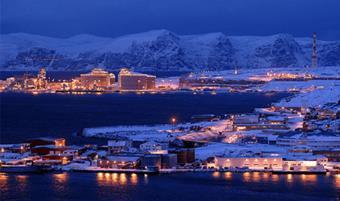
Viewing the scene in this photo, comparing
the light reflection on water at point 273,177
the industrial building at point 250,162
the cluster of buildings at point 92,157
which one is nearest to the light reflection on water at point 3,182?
the cluster of buildings at point 92,157

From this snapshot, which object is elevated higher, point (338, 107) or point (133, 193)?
point (338, 107)

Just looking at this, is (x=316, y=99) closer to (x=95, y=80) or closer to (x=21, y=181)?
(x=21, y=181)

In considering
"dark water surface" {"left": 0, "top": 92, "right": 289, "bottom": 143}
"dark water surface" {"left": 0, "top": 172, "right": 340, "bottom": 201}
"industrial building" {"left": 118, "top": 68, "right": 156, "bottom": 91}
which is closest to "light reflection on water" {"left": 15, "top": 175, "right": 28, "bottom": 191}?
"dark water surface" {"left": 0, "top": 172, "right": 340, "bottom": 201}

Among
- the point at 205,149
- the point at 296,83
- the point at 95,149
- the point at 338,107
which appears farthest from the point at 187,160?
the point at 296,83

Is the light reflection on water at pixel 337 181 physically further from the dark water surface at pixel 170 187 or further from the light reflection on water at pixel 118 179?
the light reflection on water at pixel 118 179

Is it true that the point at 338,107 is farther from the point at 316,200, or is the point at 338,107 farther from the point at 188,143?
the point at 316,200

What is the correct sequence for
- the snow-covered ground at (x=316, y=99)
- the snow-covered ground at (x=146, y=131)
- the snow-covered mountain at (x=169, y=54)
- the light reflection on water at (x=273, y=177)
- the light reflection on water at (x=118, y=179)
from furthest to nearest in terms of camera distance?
1. the snow-covered mountain at (x=169, y=54)
2. the snow-covered ground at (x=316, y=99)
3. the snow-covered ground at (x=146, y=131)
4. the light reflection on water at (x=273, y=177)
5. the light reflection on water at (x=118, y=179)

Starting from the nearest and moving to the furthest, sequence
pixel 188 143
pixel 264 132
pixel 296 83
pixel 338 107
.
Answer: pixel 188 143 → pixel 264 132 → pixel 338 107 → pixel 296 83
